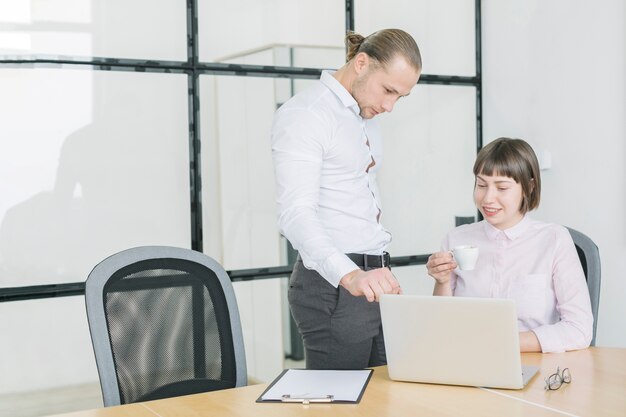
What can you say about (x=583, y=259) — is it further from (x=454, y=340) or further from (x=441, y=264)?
(x=454, y=340)

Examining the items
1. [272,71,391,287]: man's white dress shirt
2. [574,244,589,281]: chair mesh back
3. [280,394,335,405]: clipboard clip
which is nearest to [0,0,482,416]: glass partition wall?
[272,71,391,287]: man's white dress shirt

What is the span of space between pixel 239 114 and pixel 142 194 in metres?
0.56

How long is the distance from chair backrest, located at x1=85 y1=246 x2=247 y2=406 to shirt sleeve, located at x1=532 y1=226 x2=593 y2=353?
0.82 meters

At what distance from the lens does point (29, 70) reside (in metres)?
3.27

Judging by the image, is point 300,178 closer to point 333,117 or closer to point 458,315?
point 333,117

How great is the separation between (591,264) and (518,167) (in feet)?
1.28

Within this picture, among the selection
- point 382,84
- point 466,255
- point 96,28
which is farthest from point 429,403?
point 96,28

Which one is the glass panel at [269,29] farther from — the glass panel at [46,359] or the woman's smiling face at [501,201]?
the woman's smiling face at [501,201]

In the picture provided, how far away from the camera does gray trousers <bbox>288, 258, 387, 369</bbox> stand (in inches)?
99.5

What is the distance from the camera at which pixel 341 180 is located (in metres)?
2.55

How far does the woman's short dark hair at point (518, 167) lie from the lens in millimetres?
2576

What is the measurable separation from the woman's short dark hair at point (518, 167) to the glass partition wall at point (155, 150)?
1.40m

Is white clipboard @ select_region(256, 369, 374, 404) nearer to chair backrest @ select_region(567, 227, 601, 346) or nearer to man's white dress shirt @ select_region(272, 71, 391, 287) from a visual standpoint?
man's white dress shirt @ select_region(272, 71, 391, 287)

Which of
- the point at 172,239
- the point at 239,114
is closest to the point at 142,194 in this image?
the point at 172,239
